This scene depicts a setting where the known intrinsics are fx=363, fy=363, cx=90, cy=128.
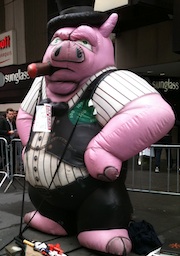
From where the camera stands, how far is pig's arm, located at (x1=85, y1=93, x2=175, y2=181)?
10.8 ft

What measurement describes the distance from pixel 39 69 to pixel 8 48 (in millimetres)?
10848

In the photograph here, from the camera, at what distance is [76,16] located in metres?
3.68

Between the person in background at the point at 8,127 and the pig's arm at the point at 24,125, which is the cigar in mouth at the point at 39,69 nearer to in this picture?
the pig's arm at the point at 24,125

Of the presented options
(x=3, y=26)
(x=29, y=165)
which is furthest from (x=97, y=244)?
(x=3, y=26)

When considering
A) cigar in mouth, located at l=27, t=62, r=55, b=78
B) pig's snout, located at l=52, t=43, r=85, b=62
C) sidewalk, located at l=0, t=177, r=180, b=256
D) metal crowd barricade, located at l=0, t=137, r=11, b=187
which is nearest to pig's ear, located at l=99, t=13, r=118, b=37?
pig's snout, located at l=52, t=43, r=85, b=62

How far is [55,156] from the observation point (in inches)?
140

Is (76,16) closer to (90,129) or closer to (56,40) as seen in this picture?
(56,40)

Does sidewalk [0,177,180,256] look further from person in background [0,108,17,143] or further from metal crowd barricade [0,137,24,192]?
person in background [0,108,17,143]

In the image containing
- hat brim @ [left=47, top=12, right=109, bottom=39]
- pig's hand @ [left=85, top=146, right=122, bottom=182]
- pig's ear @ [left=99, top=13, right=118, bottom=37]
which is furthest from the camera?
pig's ear @ [left=99, top=13, right=118, bottom=37]

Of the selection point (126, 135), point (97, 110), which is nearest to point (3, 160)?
point (97, 110)

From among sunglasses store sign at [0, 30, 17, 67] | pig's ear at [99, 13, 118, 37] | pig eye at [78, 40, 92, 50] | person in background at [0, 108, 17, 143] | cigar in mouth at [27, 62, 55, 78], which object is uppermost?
sunglasses store sign at [0, 30, 17, 67]

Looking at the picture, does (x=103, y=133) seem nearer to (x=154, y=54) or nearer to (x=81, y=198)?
(x=81, y=198)

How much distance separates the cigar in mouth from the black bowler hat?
49 cm

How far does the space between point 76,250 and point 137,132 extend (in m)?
1.43
